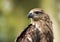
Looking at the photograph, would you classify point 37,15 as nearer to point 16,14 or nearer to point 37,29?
point 37,29

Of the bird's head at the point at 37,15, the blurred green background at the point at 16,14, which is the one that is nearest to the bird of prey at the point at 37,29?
the bird's head at the point at 37,15

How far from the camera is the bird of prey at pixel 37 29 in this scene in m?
4.27

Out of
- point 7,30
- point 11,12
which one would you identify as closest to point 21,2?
point 11,12

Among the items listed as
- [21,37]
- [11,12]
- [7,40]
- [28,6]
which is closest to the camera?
[21,37]

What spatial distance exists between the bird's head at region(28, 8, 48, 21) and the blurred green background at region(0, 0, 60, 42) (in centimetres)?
418

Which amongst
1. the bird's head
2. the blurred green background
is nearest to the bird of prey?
the bird's head

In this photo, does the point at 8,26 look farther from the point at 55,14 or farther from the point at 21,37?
the point at 21,37

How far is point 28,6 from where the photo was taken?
396 inches

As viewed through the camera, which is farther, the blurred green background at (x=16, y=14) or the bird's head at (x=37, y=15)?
the blurred green background at (x=16, y=14)

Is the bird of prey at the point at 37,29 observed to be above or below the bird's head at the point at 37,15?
below

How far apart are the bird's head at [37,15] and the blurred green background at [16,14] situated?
418 cm

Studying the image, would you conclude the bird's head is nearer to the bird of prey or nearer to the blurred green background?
the bird of prey

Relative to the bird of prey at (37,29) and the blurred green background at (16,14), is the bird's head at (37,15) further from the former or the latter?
the blurred green background at (16,14)

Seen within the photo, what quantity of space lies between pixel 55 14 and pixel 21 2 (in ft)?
4.65
